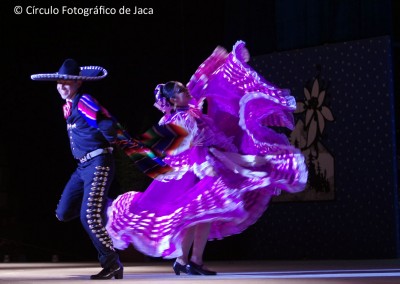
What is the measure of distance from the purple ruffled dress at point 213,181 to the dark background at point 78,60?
11.7 feet

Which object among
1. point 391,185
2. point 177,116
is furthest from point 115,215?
point 391,185

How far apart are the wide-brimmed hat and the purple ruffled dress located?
656mm

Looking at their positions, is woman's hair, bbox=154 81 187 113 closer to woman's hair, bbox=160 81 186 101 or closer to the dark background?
woman's hair, bbox=160 81 186 101

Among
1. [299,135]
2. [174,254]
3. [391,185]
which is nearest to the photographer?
[174,254]

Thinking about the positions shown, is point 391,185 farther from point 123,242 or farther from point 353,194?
point 123,242

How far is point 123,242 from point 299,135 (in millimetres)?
4132

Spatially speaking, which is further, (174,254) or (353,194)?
(353,194)

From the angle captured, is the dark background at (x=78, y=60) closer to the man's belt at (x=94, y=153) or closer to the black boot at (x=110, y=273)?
the man's belt at (x=94, y=153)

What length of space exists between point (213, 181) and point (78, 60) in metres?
4.51

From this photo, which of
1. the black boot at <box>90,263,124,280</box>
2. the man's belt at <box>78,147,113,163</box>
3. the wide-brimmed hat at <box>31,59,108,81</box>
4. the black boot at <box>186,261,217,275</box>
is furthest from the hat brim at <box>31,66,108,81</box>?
the black boot at <box>186,261,217,275</box>

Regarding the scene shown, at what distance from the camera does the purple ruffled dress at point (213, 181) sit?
5812 millimetres

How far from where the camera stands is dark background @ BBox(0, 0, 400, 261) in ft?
32.4

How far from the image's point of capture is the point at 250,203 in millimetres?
6117

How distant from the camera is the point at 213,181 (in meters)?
5.86
